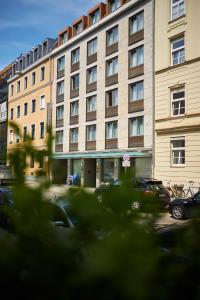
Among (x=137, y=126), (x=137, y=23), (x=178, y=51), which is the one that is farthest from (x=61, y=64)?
(x=178, y=51)

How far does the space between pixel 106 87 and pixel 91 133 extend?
431 cm

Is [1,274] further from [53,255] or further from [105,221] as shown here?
[105,221]

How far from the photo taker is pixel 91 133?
33562 millimetres

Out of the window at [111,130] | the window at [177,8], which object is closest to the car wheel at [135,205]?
the window at [177,8]

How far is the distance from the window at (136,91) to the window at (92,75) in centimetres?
530

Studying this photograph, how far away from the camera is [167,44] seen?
2538cm

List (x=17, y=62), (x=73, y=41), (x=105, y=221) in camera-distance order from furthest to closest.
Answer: (x=17, y=62) < (x=73, y=41) < (x=105, y=221)

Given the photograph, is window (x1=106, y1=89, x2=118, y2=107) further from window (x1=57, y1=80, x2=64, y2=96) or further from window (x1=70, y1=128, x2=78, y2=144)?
window (x1=57, y1=80, x2=64, y2=96)

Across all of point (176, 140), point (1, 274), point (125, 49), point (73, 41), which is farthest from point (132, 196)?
point (73, 41)

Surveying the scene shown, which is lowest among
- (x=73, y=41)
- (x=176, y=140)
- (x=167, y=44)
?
(x=176, y=140)

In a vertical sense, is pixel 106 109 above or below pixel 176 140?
above

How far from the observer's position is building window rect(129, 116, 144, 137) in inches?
1091

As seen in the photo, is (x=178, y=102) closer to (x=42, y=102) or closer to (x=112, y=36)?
(x=112, y=36)

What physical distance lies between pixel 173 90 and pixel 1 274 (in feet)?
79.8
